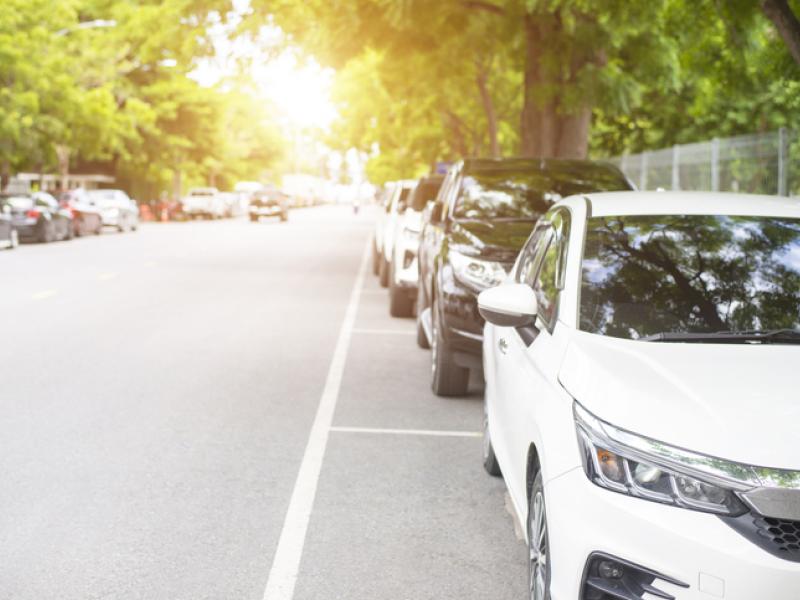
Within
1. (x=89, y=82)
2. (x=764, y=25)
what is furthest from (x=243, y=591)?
(x=89, y=82)

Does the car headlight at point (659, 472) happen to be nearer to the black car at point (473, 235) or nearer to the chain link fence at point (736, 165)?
the black car at point (473, 235)

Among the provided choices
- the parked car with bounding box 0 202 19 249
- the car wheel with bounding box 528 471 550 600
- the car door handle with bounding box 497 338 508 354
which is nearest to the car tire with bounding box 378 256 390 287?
the parked car with bounding box 0 202 19 249

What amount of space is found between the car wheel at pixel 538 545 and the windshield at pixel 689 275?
71 centimetres

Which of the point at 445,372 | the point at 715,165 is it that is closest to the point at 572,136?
the point at 715,165

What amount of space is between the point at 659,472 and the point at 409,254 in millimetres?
11011

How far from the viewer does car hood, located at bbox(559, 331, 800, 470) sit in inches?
131

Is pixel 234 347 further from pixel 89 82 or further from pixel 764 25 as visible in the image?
pixel 89 82

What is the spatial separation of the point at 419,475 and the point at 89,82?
46.5 meters

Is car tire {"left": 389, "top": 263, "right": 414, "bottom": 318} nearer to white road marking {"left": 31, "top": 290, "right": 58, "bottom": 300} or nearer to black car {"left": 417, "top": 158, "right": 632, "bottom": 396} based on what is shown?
black car {"left": 417, "top": 158, "right": 632, "bottom": 396}

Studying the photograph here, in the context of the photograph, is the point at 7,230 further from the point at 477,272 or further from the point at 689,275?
the point at 689,275

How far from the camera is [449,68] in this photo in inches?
1000

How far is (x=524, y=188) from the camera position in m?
10.3

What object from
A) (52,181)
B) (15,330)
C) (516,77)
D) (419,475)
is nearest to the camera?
(419,475)

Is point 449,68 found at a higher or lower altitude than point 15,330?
higher
